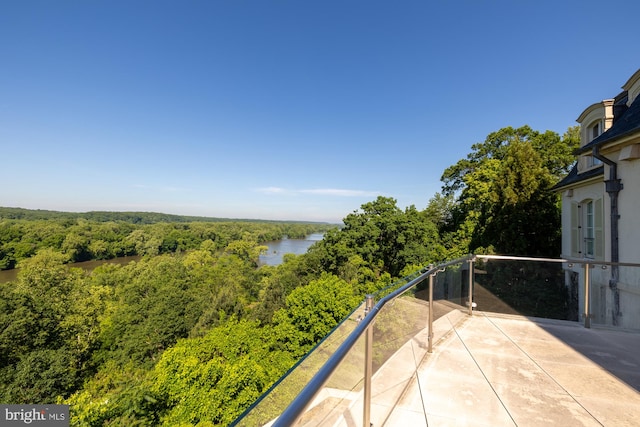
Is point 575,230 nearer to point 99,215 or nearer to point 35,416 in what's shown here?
point 35,416

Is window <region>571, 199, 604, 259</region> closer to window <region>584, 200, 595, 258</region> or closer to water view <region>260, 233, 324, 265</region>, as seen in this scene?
Answer: window <region>584, 200, 595, 258</region>

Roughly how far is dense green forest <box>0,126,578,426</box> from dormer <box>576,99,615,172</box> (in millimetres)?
4365

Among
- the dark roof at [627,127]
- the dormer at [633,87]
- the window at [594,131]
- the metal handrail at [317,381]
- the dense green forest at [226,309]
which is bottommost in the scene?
the dense green forest at [226,309]

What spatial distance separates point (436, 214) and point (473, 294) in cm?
3067

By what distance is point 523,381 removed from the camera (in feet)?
8.59

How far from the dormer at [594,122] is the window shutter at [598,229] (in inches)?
52.3

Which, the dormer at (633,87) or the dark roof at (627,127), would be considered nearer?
the dark roof at (627,127)

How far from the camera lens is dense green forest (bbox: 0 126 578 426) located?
1326 centimetres

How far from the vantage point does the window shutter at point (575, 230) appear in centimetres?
916

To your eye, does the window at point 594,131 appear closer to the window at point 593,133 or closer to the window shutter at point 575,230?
the window at point 593,133

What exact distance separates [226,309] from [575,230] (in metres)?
25.0

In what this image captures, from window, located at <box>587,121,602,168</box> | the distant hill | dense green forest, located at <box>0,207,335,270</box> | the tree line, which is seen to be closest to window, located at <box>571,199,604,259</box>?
window, located at <box>587,121,602,168</box>

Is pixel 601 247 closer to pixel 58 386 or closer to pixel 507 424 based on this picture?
pixel 507 424

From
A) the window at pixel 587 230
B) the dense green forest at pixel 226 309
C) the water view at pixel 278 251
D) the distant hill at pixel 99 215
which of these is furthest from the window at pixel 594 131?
the distant hill at pixel 99 215
